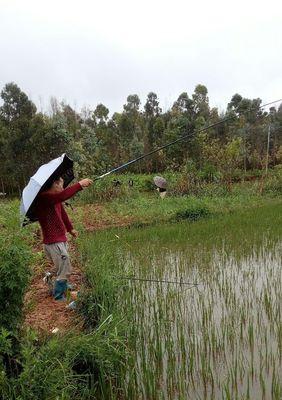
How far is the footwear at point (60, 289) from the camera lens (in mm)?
4211

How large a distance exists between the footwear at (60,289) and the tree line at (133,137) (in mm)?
10563

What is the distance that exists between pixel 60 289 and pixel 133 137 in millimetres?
18819

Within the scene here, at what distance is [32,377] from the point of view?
254 cm

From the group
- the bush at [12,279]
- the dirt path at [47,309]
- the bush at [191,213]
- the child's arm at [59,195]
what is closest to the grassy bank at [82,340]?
the bush at [12,279]

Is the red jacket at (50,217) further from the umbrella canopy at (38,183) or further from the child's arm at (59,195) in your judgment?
the umbrella canopy at (38,183)

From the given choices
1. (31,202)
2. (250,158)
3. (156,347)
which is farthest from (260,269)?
(250,158)

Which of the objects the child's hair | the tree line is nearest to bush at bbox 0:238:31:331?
the child's hair

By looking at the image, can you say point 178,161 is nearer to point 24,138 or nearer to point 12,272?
point 24,138

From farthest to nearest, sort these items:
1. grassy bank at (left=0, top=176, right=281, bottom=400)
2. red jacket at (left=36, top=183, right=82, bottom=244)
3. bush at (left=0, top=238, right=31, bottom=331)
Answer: red jacket at (left=36, top=183, right=82, bottom=244) → bush at (left=0, top=238, right=31, bottom=331) → grassy bank at (left=0, top=176, right=281, bottom=400)

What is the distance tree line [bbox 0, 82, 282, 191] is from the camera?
16219 mm

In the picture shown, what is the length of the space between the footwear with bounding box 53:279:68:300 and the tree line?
10563 mm

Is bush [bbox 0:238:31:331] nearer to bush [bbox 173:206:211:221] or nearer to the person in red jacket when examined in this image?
the person in red jacket

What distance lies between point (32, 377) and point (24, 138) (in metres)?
14.7

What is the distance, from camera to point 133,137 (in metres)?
22.6
